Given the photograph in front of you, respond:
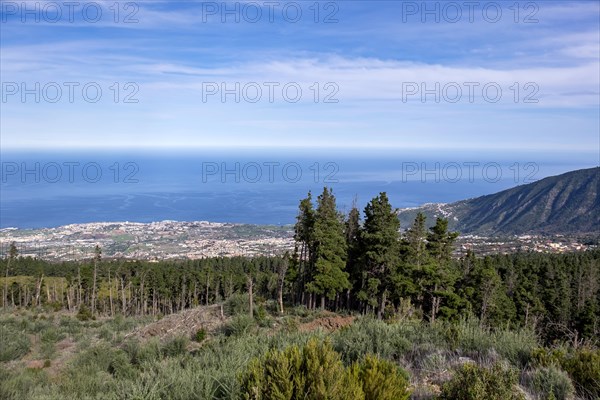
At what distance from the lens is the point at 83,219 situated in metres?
177

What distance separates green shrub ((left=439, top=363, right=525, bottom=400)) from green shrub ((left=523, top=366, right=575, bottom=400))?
72 centimetres

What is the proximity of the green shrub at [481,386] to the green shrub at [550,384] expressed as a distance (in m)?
0.72

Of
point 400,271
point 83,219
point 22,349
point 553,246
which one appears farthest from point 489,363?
Answer: point 83,219

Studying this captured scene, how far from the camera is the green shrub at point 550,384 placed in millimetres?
5219

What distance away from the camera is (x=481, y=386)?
4.36 meters

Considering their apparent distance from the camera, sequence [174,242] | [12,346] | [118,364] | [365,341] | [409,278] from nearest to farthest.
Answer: [365,341], [118,364], [12,346], [409,278], [174,242]

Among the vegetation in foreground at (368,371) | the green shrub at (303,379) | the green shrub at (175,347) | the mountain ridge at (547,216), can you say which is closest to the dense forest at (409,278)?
the green shrub at (175,347)

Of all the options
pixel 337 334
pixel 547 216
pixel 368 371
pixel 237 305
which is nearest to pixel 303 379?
pixel 368 371

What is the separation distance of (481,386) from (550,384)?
170cm

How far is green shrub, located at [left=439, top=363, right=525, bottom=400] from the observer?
169 inches

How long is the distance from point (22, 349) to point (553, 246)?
129m

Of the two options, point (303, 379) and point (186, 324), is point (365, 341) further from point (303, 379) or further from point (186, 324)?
point (186, 324)

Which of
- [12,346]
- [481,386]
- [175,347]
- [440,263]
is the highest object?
[481,386]

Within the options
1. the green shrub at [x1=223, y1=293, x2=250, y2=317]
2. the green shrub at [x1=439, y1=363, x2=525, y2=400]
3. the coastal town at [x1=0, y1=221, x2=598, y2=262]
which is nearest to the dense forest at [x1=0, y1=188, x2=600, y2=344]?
the green shrub at [x1=223, y1=293, x2=250, y2=317]
